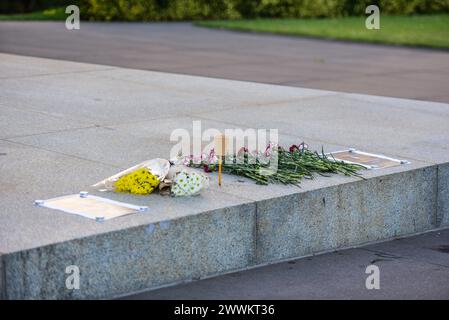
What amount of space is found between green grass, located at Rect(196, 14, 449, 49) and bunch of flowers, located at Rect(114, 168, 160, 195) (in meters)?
12.6

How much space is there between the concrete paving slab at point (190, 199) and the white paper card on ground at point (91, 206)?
0.09 meters

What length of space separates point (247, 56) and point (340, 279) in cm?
1007

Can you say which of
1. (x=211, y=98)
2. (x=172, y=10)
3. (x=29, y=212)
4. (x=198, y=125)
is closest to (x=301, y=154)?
(x=198, y=125)

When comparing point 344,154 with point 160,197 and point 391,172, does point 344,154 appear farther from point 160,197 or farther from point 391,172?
point 160,197

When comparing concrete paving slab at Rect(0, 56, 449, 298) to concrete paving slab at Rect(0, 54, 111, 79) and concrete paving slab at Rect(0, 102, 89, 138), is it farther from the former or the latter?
concrete paving slab at Rect(0, 54, 111, 79)

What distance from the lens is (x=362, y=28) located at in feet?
68.7

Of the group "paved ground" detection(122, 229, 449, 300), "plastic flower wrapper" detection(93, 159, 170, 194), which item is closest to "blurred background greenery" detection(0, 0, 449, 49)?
"paved ground" detection(122, 229, 449, 300)

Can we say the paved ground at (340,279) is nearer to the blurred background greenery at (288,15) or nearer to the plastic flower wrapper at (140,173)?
the plastic flower wrapper at (140,173)

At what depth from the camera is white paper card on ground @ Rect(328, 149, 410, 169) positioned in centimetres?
695

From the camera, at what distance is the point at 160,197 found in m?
5.92

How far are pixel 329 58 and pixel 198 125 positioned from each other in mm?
7507

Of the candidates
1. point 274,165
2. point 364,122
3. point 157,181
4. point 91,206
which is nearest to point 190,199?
point 157,181

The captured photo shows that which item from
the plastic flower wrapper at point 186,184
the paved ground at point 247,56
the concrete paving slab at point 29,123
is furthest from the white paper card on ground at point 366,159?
the paved ground at point 247,56

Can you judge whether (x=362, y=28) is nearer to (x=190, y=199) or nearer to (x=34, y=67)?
(x=34, y=67)
